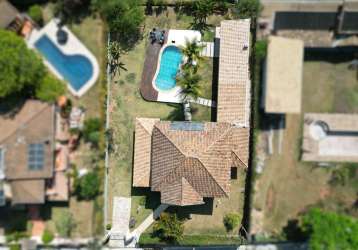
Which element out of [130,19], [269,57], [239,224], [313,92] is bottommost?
[239,224]

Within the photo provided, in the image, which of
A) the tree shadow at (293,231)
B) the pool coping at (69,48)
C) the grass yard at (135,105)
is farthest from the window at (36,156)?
the tree shadow at (293,231)

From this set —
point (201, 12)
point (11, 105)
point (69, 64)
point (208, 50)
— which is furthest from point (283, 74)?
point (11, 105)

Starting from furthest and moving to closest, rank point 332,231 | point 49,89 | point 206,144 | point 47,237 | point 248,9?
point 47,237, point 248,9, point 49,89, point 332,231, point 206,144

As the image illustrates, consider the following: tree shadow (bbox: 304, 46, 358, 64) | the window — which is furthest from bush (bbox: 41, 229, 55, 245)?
tree shadow (bbox: 304, 46, 358, 64)

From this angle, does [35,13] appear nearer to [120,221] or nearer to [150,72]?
[150,72]

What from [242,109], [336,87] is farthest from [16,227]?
[336,87]

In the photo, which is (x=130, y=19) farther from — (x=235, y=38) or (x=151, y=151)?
(x=151, y=151)
